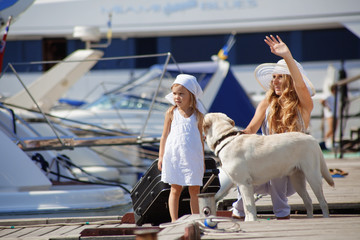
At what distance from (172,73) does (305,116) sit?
854 centimetres

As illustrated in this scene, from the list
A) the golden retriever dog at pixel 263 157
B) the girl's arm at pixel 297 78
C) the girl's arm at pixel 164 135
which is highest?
the girl's arm at pixel 297 78

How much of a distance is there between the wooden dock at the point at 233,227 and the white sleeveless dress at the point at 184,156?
443 mm

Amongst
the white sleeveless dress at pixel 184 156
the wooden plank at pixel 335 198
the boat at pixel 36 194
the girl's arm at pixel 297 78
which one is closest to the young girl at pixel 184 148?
the white sleeveless dress at pixel 184 156

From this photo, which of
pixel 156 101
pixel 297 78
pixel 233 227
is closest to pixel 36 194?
pixel 233 227

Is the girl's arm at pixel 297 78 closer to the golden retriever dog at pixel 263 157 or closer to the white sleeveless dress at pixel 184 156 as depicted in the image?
the golden retriever dog at pixel 263 157

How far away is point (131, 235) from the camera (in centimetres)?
381

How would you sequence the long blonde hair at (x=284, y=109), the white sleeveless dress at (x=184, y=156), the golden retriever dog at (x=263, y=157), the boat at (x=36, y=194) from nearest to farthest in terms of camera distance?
the golden retriever dog at (x=263, y=157), the long blonde hair at (x=284, y=109), the white sleeveless dress at (x=184, y=156), the boat at (x=36, y=194)

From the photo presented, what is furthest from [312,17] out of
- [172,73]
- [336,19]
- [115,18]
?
[172,73]

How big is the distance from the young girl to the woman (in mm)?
402

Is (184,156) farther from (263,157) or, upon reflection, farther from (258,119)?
(263,157)

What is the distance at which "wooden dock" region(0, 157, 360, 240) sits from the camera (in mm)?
3172

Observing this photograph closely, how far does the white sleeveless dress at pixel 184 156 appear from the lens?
4211mm

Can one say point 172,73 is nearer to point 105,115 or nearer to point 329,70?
point 105,115

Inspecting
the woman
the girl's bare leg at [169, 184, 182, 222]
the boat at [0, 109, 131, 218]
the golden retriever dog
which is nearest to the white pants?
the woman
